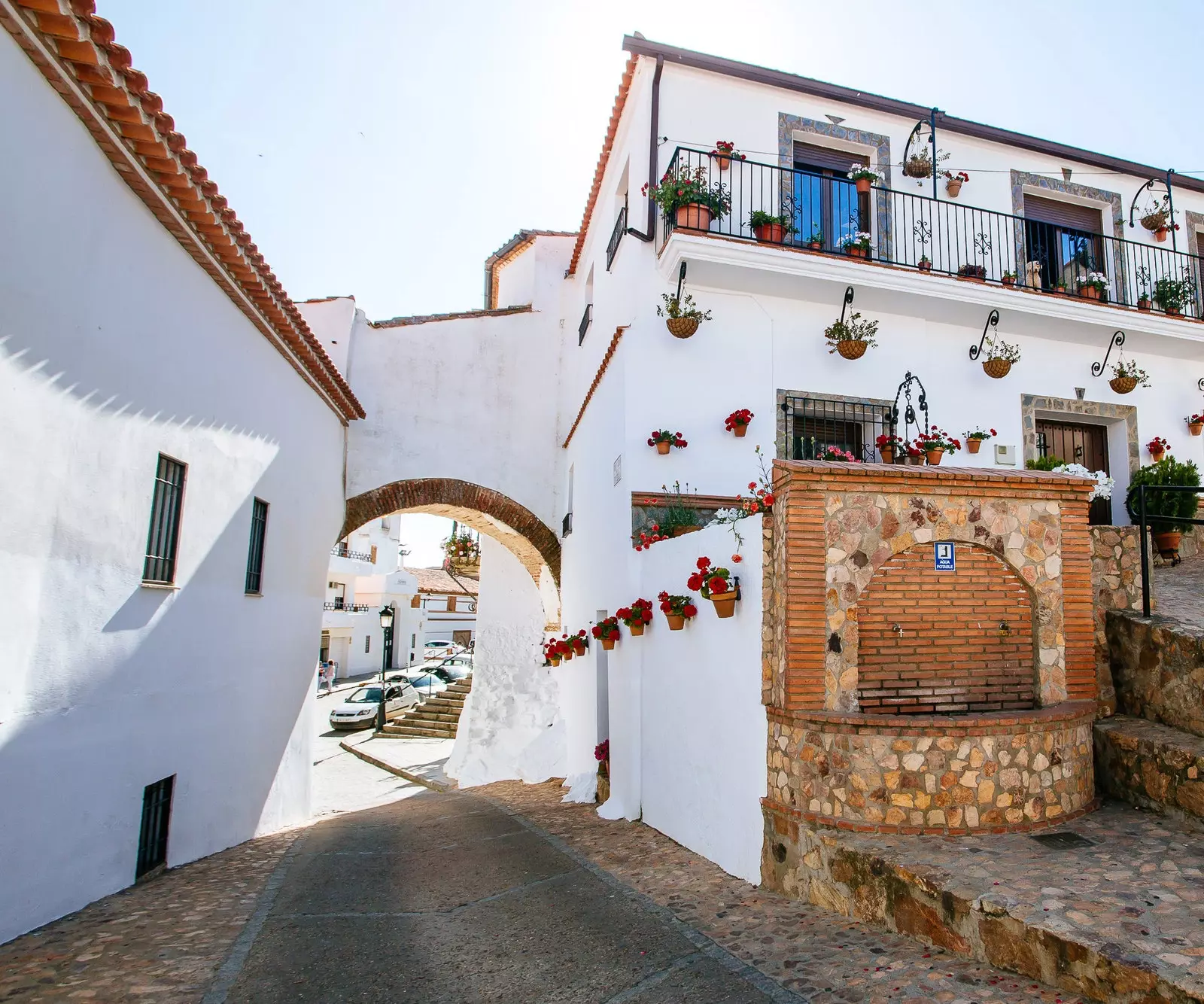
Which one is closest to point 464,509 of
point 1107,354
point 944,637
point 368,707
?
point 944,637

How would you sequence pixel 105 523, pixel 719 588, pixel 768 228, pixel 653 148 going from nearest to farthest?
1. pixel 105 523
2. pixel 719 588
3. pixel 768 228
4. pixel 653 148

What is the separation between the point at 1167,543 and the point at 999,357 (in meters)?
2.91

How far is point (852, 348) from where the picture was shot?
9234 millimetres

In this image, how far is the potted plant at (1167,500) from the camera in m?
8.88

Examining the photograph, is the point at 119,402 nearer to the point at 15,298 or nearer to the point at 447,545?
the point at 15,298

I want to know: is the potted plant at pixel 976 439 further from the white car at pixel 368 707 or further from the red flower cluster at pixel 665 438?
the white car at pixel 368 707

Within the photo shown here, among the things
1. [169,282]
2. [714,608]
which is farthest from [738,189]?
[169,282]

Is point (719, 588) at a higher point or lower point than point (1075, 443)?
lower

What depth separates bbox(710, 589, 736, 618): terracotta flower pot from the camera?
614cm

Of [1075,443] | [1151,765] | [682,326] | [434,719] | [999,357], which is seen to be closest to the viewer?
[1151,765]

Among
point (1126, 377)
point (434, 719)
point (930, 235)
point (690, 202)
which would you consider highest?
point (930, 235)

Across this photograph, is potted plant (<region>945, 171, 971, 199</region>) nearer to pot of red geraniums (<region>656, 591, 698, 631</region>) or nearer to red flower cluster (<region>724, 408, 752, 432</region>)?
red flower cluster (<region>724, 408, 752, 432</region>)

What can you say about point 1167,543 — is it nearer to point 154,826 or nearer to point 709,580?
point 709,580

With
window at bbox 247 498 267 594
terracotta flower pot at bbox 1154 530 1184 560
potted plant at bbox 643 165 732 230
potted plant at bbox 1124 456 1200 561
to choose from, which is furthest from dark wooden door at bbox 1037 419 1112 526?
window at bbox 247 498 267 594
